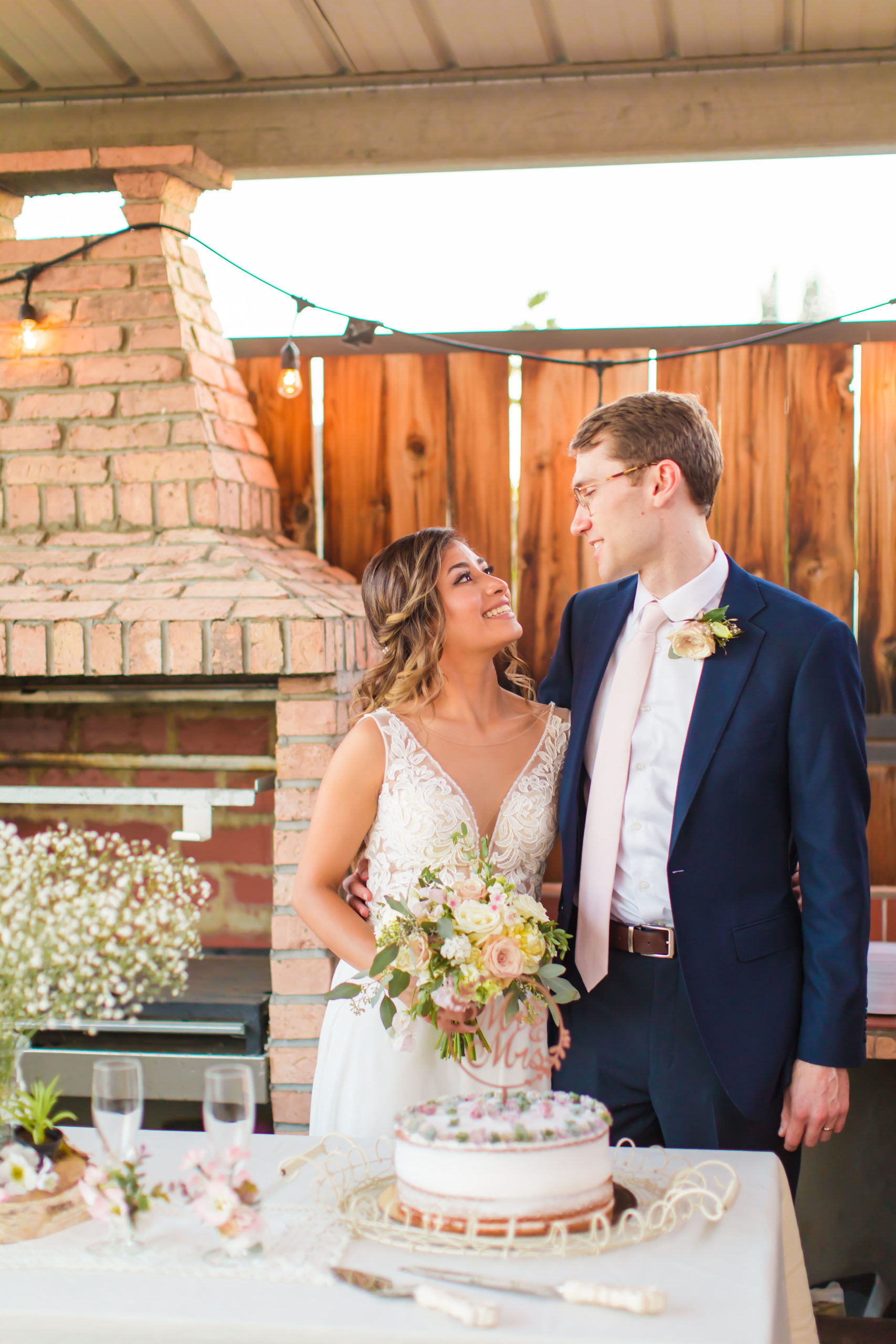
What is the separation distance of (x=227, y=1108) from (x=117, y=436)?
77.4 inches

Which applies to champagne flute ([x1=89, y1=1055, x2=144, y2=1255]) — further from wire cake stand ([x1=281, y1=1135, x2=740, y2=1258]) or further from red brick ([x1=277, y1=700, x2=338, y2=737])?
red brick ([x1=277, y1=700, x2=338, y2=737])

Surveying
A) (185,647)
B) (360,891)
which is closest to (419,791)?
(360,891)

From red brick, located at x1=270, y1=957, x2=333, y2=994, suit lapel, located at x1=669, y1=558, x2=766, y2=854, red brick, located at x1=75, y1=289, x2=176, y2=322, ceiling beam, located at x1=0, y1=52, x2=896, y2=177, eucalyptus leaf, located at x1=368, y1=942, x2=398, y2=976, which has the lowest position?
red brick, located at x1=270, y1=957, x2=333, y2=994

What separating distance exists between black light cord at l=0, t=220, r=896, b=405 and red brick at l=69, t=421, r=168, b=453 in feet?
1.15

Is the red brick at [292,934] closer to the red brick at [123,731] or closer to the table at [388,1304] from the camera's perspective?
the red brick at [123,731]

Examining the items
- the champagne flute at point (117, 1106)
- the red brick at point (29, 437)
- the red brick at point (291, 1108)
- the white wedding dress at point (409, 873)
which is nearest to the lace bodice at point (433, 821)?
the white wedding dress at point (409, 873)

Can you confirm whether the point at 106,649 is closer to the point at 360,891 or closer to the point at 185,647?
the point at 185,647

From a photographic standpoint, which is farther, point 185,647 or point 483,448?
point 483,448

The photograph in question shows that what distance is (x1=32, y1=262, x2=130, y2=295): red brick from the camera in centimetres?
291

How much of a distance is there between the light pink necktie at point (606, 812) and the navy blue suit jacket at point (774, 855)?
0.11 meters

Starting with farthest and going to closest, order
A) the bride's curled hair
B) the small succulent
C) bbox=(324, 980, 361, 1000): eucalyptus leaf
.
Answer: the bride's curled hair, bbox=(324, 980, 361, 1000): eucalyptus leaf, the small succulent

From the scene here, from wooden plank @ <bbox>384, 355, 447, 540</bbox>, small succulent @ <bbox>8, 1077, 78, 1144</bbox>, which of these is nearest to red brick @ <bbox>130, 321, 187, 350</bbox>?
wooden plank @ <bbox>384, 355, 447, 540</bbox>

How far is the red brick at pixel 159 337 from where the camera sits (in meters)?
2.86

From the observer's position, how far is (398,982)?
58.6 inches
